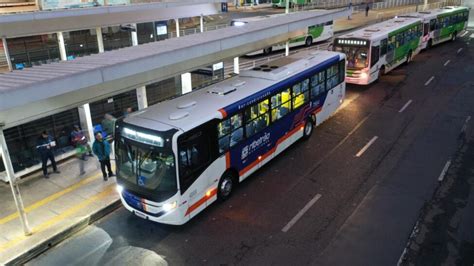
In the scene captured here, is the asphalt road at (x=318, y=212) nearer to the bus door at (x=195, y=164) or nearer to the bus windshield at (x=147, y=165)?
the bus door at (x=195, y=164)

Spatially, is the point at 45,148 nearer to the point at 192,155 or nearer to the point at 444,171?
the point at 192,155

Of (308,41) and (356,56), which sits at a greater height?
(356,56)

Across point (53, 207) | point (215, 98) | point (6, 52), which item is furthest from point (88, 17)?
point (53, 207)

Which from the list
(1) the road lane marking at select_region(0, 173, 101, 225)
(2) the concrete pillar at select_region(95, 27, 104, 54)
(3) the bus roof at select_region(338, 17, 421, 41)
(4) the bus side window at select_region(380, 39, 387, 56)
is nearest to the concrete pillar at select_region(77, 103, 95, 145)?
(1) the road lane marking at select_region(0, 173, 101, 225)

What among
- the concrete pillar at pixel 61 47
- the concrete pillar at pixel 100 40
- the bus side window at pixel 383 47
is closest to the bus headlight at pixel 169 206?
the concrete pillar at pixel 61 47

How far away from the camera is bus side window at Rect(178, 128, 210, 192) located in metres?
9.58

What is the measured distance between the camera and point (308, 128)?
15.5 meters

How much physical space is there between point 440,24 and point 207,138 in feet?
96.2

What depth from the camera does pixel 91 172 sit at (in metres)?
13.1

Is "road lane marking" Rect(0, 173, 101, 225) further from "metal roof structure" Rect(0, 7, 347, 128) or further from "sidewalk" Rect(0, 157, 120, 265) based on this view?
"metal roof structure" Rect(0, 7, 347, 128)

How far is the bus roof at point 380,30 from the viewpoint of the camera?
21.9m

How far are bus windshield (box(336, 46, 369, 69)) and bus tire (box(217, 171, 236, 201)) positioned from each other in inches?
513

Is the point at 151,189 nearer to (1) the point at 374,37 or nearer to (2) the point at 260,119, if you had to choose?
(2) the point at 260,119

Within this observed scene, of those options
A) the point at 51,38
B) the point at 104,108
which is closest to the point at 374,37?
the point at 104,108
